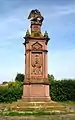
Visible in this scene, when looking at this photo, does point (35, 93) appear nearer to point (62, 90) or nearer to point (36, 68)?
point (36, 68)

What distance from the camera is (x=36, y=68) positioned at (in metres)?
30.0

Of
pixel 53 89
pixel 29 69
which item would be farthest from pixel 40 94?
pixel 53 89

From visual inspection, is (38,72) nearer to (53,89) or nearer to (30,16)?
(30,16)

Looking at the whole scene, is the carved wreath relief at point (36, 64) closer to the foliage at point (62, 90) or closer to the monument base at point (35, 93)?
the monument base at point (35, 93)

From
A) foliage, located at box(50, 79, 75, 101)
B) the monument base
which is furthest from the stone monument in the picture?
foliage, located at box(50, 79, 75, 101)

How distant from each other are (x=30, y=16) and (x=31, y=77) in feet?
20.3

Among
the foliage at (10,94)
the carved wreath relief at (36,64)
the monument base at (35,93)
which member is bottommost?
the monument base at (35,93)

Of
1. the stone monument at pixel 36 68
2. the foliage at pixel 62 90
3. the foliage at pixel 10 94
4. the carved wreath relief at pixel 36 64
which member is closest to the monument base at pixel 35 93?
the stone monument at pixel 36 68

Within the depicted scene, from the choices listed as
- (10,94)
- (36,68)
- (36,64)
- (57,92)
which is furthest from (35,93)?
(10,94)

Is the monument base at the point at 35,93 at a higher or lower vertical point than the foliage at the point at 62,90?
lower

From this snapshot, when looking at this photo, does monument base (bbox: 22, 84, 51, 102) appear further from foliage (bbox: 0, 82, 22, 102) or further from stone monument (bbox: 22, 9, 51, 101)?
foliage (bbox: 0, 82, 22, 102)

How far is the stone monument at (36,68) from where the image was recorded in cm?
2944

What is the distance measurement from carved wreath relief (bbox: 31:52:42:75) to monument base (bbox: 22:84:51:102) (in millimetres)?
1255

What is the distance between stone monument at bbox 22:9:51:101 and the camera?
29.4 metres
